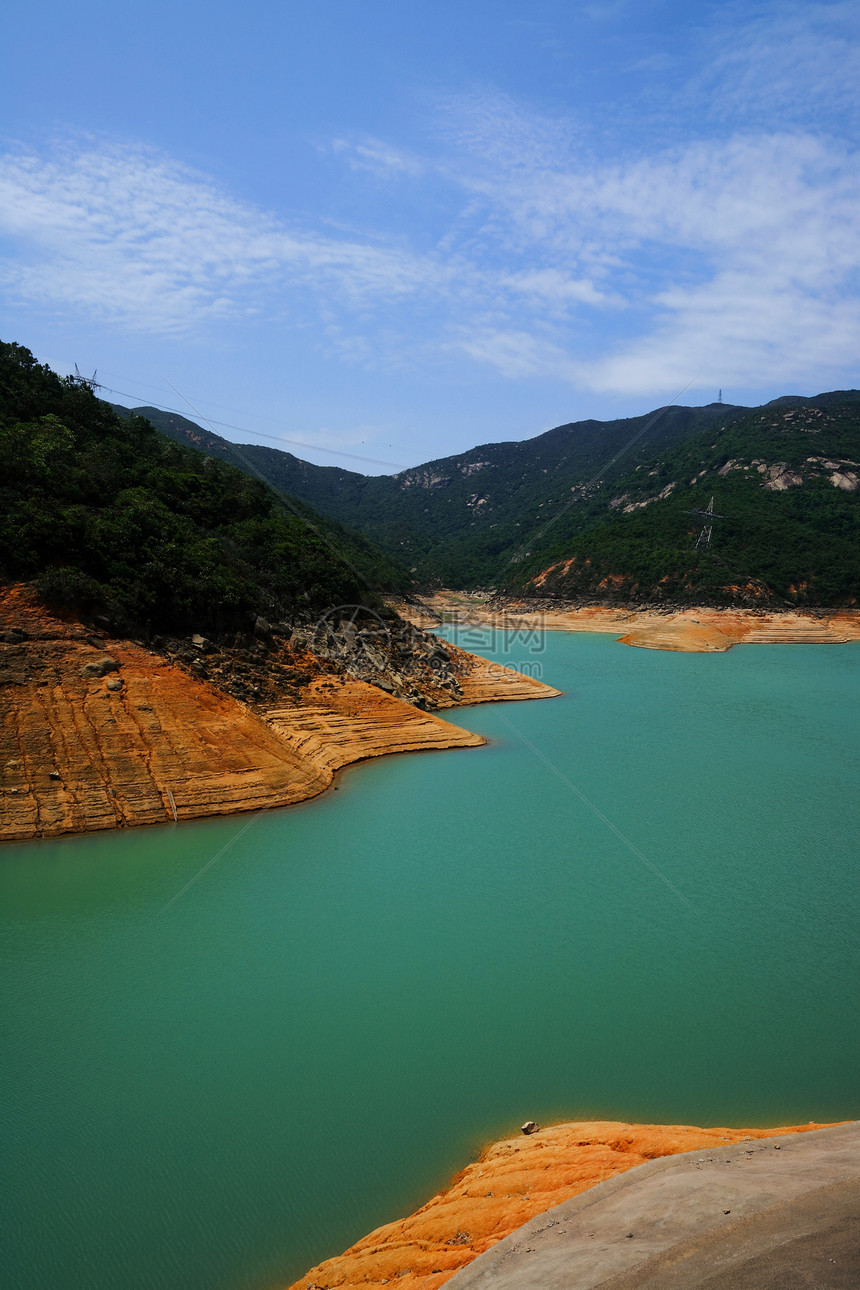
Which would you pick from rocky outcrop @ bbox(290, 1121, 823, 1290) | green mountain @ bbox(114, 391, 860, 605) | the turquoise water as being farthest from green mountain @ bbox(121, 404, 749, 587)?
rocky outcrop @ bbox(290, 1121, 823, 1290)

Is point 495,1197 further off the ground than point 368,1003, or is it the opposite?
point 495,1197

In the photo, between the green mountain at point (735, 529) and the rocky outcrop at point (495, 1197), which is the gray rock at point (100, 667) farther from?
the green mountain at point (735, 529)

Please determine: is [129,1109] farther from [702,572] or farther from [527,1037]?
[702,572]

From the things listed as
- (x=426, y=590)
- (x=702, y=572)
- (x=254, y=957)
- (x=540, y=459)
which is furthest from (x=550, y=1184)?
(x=540, y=459)

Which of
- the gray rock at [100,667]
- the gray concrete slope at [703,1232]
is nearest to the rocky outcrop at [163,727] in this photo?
the gray rock at [100,667]

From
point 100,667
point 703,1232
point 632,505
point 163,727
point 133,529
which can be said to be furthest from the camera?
point 632,505

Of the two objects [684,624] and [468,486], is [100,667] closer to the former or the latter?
[684,624]

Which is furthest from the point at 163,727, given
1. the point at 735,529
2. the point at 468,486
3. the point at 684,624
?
the point at 468,486
